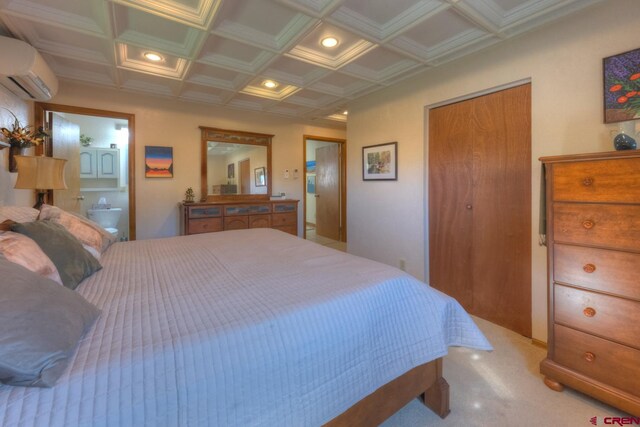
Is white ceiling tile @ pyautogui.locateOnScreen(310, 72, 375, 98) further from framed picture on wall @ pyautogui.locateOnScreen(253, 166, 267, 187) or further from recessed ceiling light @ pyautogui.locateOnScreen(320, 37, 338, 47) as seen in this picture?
framed picture on wall @ pyautogui.locateOnScreen(253, 166, 267, 187)

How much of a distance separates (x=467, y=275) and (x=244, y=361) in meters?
2.52

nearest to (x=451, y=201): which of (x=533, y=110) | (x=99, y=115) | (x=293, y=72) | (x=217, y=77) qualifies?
(x=533, y=110)

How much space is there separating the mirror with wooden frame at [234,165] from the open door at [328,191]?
175cm

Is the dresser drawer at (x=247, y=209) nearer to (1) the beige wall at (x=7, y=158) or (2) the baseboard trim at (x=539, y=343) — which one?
(1) the beige wall at (x=7, y=158)

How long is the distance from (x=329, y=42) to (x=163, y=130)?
260 cm

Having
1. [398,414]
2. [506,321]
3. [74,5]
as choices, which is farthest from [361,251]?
[74,5]

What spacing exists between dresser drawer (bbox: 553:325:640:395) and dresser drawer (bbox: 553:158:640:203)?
0.76m

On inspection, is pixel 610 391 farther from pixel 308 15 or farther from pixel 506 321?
pixel 308 15

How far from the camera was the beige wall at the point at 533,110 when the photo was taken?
1.88 meters

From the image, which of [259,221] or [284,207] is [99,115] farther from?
[284,207]

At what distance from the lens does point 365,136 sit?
3828 mm

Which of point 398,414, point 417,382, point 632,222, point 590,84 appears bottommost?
point 398,414

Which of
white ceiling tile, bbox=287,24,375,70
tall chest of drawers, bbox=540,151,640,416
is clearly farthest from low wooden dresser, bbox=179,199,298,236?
tall chest of drawers, bbox=540,151,640,416

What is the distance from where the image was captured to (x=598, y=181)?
1464mm
